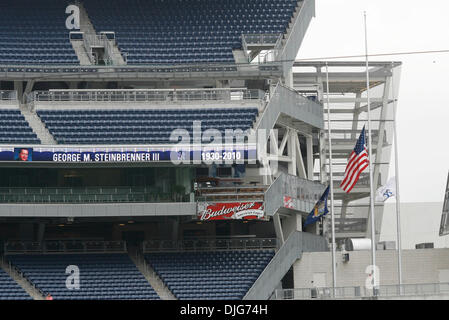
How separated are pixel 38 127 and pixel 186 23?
10.1 metres

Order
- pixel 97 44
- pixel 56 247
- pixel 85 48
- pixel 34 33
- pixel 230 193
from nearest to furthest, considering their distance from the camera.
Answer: pixel 230 193
pixel 56 247
pixel 85 48
pixel 34 33
pixel 97 44

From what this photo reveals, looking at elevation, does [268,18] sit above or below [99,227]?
above

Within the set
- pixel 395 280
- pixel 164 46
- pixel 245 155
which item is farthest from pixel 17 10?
pixel 395 280

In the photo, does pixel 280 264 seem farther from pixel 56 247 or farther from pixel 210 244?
pixel 56 247

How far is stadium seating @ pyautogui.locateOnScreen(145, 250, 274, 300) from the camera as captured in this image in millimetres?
40688

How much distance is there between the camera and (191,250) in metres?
43.5

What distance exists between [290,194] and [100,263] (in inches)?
377

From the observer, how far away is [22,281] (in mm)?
41031

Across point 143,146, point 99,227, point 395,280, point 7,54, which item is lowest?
point 395,280

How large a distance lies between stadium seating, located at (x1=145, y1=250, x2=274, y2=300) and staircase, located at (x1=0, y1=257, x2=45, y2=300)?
5394mm

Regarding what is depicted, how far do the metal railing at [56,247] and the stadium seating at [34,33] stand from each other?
Result: 368 inches

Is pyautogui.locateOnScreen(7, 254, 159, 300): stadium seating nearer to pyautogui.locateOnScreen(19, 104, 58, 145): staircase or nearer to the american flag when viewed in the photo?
pyautogui.locateOnScreen(19, 104, 58, 145): staircase

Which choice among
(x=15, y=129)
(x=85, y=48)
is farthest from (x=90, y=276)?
(x=85, y=48)

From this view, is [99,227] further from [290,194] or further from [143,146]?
[290,194]
